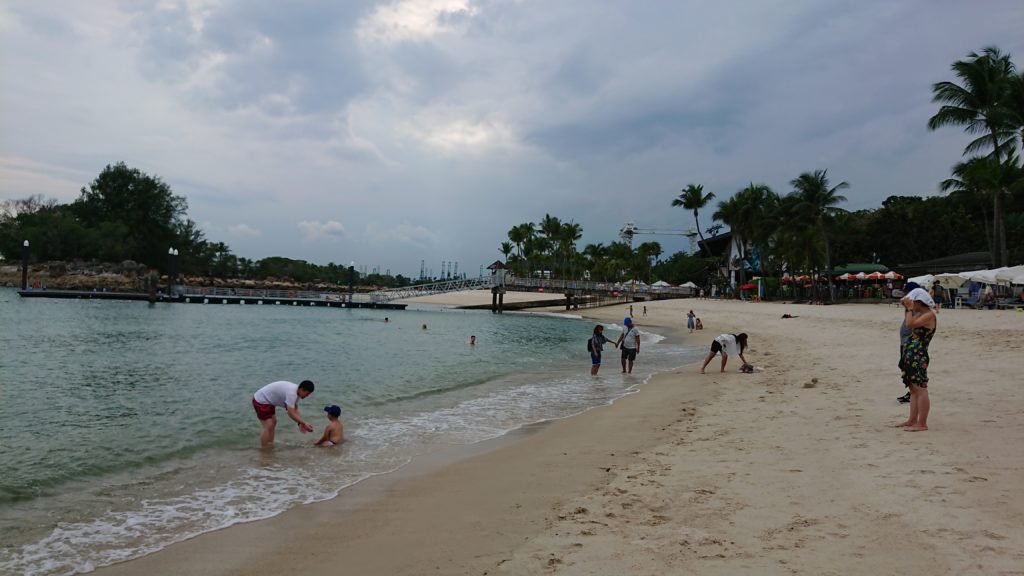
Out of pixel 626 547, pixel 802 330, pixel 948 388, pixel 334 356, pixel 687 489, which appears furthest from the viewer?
pixel 802 330

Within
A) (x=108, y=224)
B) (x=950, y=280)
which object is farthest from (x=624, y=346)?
(x=108, y=224)

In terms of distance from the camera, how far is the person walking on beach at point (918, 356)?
6.30m

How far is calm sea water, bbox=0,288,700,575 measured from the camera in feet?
17.7

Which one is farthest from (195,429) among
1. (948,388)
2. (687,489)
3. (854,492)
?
(948,388)

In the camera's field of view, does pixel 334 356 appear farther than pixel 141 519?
Yes

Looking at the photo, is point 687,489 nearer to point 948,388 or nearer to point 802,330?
point 948,388

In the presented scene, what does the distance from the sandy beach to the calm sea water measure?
2.96 ft

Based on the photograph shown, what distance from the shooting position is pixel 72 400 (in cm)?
1159

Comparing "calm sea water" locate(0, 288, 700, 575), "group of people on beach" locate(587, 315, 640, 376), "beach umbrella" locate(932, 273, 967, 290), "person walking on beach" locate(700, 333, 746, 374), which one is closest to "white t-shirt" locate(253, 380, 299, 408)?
"calm sea water" locate(0, 288, 700, 575)

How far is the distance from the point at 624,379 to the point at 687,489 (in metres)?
9.84

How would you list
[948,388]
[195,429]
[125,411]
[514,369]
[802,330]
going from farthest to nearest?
[802,330]
[514,369]
[125,411]
[195,429]
[948,388]

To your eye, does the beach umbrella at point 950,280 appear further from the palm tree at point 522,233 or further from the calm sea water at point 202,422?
the palm tree at point 522,233

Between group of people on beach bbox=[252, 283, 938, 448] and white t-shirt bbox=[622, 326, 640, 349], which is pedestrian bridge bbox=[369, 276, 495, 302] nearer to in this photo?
white t-shirt bbox=[622, 326, 640, 349]

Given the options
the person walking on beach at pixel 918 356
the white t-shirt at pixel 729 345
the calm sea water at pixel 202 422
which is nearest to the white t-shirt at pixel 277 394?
the calm sea water at pixel 202 422
